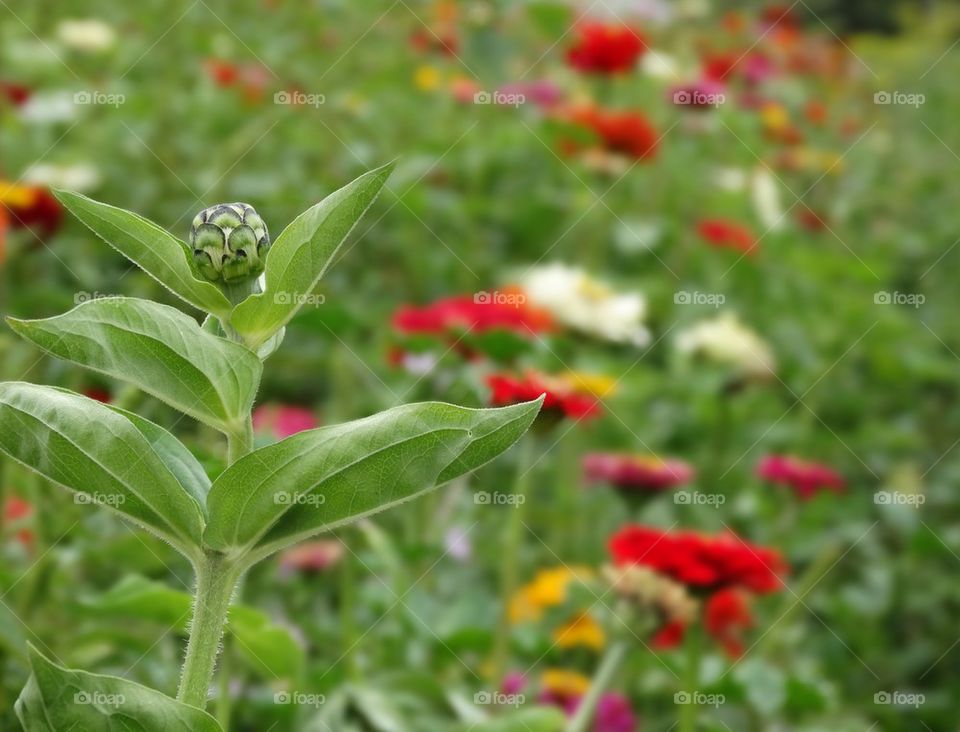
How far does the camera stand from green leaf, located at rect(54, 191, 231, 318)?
0.64m

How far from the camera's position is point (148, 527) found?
68 cm

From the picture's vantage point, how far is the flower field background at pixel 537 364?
1.42 meters

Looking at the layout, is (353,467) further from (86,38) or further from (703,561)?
(86,38)

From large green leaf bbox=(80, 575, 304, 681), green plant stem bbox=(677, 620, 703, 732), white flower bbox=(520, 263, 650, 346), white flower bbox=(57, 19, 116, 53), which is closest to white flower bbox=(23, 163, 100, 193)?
white flower bbox=(57, 19, 116, 53)

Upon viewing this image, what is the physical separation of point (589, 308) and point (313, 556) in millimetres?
716

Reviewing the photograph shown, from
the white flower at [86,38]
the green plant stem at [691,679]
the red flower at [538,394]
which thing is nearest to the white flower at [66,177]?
the white flower at [86,38]

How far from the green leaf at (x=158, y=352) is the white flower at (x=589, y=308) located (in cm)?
140

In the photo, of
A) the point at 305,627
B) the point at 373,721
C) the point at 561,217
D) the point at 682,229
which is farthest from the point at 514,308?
the point at 682,229

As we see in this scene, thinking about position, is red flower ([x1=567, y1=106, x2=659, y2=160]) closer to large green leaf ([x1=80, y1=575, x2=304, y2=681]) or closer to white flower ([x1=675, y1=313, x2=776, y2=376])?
white flower ([x1=675, y1=313, x2=776, y2=376])

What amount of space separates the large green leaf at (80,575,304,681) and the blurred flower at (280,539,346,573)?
433mm

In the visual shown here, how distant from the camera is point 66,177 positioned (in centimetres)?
230

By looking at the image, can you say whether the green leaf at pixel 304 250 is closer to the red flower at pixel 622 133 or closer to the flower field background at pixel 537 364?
the flower field background at pixel 537 364

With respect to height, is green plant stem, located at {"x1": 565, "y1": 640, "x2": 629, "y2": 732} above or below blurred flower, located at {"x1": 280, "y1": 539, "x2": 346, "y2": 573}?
below

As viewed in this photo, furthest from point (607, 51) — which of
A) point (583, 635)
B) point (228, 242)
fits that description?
point (228, 242)
